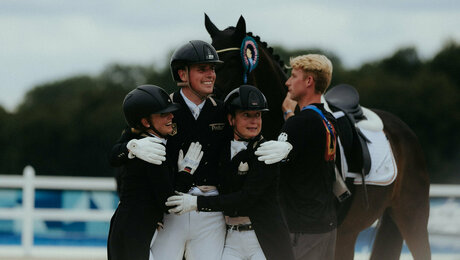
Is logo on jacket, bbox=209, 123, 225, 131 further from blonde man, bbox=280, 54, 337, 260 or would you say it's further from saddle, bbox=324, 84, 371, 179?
saddle, bbox=324, 84, 371, 179

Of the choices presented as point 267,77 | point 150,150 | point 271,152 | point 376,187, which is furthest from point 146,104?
point 376,187

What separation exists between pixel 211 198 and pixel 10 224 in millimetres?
9710

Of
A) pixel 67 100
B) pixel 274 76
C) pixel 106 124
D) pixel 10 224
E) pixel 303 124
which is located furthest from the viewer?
pixel 67 100

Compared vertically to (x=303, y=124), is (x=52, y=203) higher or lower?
lower

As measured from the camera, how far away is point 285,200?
4.90 meters

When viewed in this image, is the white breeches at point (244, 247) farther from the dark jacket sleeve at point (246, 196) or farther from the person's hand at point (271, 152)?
the person's hand at point (271, 152)

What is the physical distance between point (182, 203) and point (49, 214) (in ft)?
27.5

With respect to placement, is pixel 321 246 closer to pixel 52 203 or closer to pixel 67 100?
pixel 52 203

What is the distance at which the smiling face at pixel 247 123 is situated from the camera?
4.30 meters

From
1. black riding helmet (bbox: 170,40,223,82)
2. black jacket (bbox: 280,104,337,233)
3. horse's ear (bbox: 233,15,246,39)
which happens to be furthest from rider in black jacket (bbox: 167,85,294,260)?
horse's ear (bbox: 233,15,246,39)

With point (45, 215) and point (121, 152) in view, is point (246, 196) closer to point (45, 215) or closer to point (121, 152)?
point (121, 152)

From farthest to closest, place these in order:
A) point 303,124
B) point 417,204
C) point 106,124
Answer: point 106,124
point 417,204
point 303,124

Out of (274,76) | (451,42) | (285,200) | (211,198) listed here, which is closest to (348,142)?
(274,76)

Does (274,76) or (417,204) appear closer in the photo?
(274,76)
